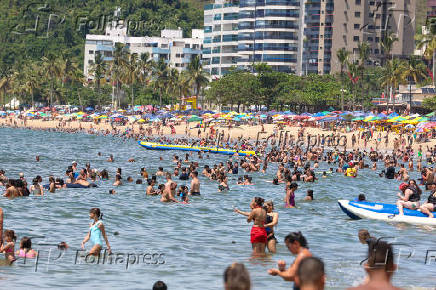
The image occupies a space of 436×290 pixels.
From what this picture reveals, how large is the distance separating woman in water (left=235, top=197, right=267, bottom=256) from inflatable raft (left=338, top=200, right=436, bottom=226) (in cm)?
766

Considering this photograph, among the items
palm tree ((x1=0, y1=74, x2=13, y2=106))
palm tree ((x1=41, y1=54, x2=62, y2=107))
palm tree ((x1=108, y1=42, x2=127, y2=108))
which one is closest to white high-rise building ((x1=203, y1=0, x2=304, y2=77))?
palm tree ((x1=108, y1=42, x2=127, y2=108))

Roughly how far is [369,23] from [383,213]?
137930 millimetres

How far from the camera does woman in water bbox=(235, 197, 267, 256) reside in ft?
59.4

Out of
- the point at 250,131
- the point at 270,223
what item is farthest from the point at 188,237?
the point at 250,131

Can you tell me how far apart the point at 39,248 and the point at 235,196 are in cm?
1661

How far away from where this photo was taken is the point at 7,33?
188 meters

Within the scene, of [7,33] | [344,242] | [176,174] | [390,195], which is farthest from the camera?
[7,33]

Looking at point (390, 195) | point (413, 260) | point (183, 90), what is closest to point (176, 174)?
point (390, 195)

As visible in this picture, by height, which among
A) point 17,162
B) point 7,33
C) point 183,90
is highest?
point 7,33

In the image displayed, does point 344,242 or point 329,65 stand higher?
point 329,65

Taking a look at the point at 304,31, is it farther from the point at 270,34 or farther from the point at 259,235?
the point at 259,235

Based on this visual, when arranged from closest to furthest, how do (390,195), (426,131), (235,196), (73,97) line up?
(235,196) < (390,195) < (426,131) < (73,97)

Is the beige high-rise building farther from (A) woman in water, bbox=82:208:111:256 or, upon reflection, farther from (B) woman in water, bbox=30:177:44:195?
(A) woman in water, bbox=82:208:111:256

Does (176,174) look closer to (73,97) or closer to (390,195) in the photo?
(390,195)
